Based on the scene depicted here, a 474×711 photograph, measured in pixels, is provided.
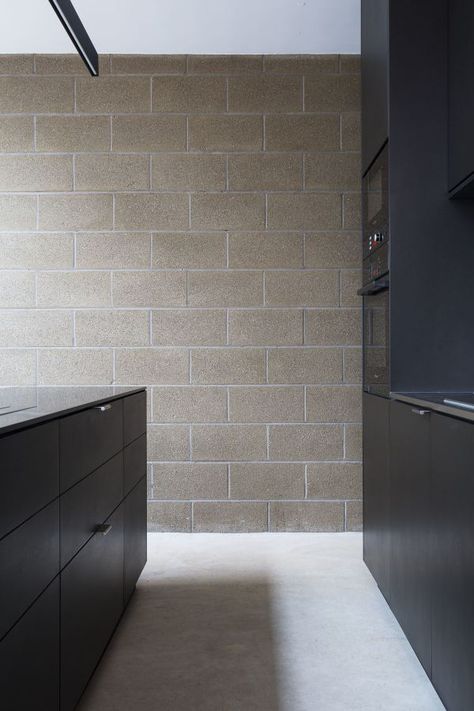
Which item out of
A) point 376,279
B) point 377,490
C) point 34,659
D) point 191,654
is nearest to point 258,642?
point 191,654

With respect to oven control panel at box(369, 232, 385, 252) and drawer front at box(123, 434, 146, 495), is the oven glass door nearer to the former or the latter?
oven control panel at box(369, 232, 385, 252)

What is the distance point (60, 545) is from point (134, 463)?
3.87 ft

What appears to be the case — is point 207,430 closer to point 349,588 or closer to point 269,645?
point 349,588

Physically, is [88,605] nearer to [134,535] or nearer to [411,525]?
[134,535]

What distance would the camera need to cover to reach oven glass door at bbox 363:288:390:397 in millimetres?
2572

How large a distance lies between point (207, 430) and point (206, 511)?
1.52 ft

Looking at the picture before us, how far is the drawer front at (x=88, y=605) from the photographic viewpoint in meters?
1.62

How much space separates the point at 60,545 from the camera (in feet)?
5.12

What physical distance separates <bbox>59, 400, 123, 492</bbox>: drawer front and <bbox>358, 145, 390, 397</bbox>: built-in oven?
103 cm

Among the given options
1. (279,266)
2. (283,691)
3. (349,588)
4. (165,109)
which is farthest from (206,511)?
(165,109)

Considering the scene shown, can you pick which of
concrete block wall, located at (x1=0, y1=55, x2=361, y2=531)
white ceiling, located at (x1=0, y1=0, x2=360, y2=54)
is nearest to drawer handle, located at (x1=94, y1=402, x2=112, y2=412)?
concrete block wall, located at (x1=0, y1=55, x2=361, y2=531)

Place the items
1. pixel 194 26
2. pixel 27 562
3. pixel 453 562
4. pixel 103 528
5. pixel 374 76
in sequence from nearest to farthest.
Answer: pixel 27 562 < pixel 453 562 < pixel 103 528 < pixel 374 76 < pixel 194 26

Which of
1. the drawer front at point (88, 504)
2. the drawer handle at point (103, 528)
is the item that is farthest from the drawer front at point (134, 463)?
the drawer handle at point (103, 528)

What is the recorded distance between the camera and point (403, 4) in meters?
2.48
